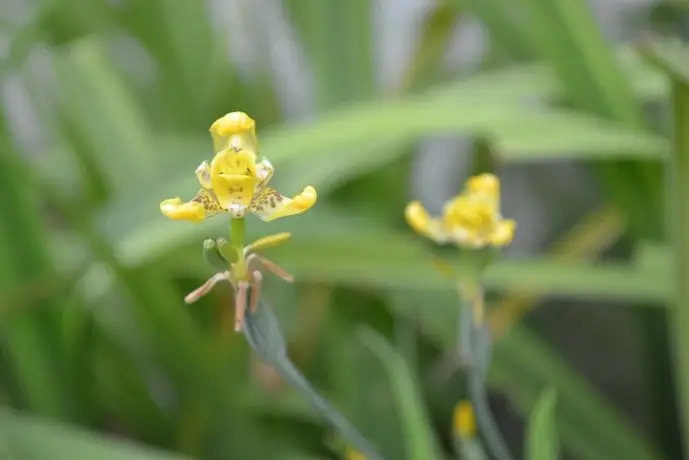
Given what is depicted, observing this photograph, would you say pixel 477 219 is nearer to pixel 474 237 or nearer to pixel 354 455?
pixel 474 237

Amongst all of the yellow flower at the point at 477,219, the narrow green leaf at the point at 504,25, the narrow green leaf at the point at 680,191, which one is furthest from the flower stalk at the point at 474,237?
the narrow green leaf at the point at 504,25

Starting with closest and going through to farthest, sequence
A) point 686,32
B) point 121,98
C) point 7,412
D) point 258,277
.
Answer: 1. point 258,277
2. point 7,412
3. point 121,98
4. point 686,32

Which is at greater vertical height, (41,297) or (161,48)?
(161,48)

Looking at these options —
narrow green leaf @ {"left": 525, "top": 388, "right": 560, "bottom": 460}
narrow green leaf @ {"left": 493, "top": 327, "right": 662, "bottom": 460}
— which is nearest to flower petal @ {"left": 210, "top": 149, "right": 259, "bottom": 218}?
narrow green leaf @ {"left": 525, "top": 388, "right": 560, "bottom": 460}

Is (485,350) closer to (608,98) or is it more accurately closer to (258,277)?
(258,277)

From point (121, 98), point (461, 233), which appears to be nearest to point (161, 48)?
point (121, 98)

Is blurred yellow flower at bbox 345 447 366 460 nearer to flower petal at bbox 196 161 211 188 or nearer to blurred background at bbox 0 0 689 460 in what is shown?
blurred background at bbox 0 0 689 460

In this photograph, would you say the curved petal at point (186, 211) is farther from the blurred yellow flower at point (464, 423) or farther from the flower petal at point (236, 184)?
the blurred yellow flower at point (464, 423)

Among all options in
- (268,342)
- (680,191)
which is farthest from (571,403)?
(268,342)
